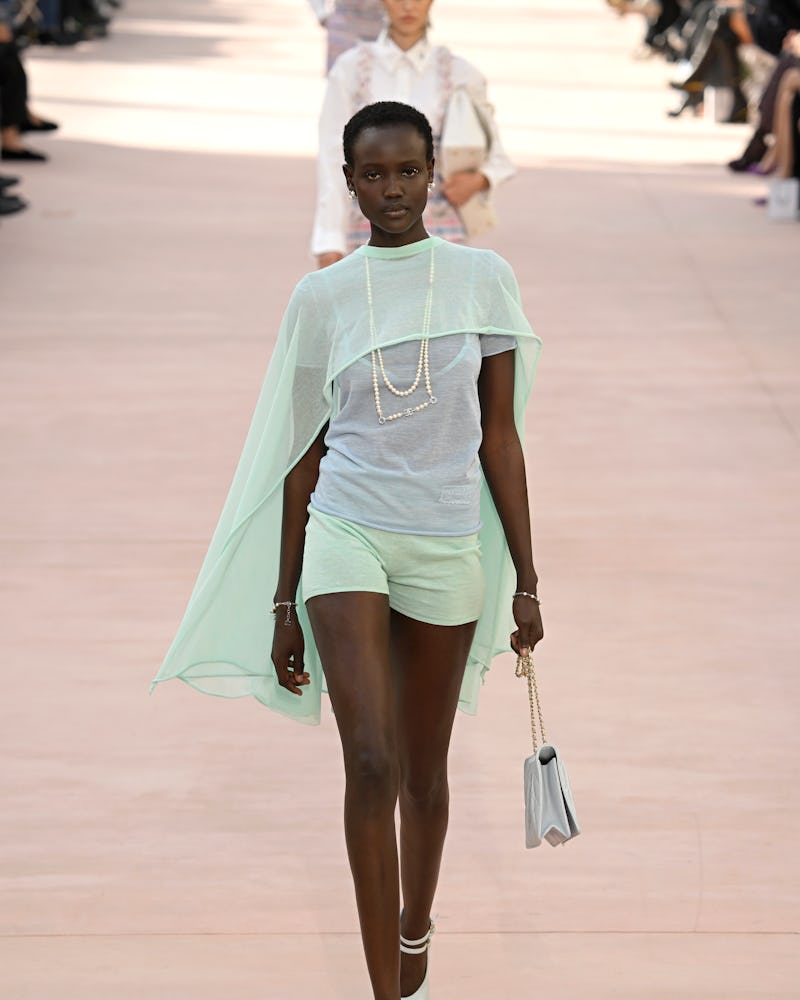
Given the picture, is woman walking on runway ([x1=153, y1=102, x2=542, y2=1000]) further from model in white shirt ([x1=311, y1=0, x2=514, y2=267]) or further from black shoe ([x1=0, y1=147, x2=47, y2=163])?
black shoe ([x1=0, y1=147, x2=47, y2=163])

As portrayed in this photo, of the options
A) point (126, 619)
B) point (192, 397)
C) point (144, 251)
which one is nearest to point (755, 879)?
point (126, 619)

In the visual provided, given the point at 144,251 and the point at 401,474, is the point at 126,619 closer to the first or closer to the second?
the point at 401,474

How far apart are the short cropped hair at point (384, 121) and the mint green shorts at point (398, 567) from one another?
2.01 ft

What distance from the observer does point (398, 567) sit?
3012mm

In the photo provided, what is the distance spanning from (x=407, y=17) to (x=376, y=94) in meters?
0.23

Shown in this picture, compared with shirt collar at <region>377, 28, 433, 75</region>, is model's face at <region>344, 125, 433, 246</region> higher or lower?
higher

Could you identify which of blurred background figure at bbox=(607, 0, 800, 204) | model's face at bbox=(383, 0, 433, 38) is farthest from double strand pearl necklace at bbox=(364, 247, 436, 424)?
blurred background figure at bbox=(607, 0, 800, 204)

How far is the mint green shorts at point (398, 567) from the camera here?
298 centimetres

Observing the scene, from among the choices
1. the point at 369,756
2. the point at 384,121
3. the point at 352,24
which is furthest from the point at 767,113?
the point at 369,756

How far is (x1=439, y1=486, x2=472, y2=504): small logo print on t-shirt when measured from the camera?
9.89 feet

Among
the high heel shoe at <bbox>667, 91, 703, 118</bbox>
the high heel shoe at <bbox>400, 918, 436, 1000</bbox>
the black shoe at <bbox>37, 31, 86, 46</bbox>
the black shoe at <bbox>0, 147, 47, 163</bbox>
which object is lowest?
the black shoe at <bbox>37, 31, 86, 46</bbox>

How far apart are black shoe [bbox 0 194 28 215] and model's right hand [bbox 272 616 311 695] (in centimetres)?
930

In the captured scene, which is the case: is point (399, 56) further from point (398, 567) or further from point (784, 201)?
point (784, 201)

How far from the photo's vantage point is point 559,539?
242 inches
